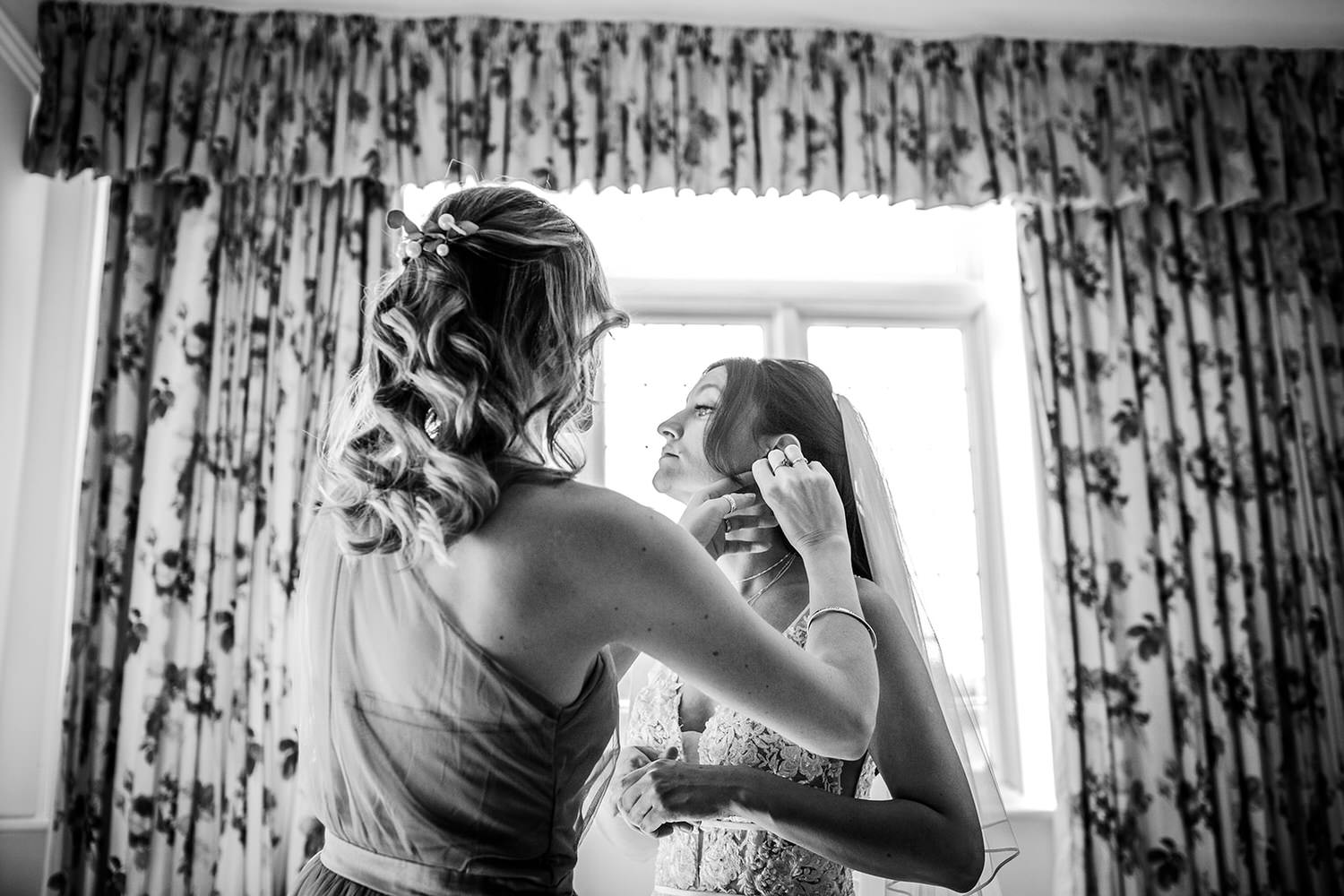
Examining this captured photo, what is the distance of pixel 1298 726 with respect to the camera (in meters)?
2.88

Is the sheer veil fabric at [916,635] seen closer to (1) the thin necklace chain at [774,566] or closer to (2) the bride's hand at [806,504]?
(1) the thin necklace chain at [774,566]

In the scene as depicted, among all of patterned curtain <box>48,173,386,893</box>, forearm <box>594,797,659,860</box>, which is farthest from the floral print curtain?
forearm <box>594,797,659,860</box>

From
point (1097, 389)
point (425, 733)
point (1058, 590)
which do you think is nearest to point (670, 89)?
point (1097, 389)

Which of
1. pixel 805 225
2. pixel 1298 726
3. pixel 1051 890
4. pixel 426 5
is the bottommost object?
pixel 1051 890

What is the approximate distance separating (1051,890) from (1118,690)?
0.57 metres

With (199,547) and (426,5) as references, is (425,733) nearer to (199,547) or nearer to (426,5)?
(199,547)

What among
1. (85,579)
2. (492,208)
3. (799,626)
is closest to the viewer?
(492,208)

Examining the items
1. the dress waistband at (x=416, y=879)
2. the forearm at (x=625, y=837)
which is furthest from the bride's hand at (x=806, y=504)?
the forearm at (x=625, y=837)

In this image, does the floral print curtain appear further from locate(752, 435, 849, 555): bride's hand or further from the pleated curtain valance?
locate(752, 435, 849, 555): bride's hand

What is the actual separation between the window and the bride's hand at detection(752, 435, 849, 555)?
5.71 ft

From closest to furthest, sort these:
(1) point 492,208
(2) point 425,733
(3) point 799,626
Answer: (2) point 425,733 → (1) point 492,208 → (3) point 799,626

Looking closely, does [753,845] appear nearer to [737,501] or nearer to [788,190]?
[737,501]

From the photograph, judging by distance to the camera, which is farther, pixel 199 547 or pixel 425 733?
pixel 199 547

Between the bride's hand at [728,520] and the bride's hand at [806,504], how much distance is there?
0.15 meters
